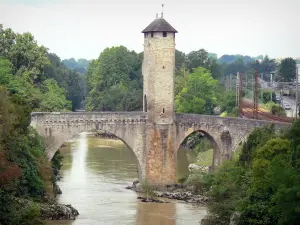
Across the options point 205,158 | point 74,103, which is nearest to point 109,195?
point 205,158

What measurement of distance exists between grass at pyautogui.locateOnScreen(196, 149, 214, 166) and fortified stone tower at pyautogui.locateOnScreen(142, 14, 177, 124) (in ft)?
30.0

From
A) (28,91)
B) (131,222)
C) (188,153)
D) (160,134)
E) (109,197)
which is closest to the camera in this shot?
(131,222)

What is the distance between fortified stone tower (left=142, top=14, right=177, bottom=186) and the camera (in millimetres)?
51906

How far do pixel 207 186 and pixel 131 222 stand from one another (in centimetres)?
808

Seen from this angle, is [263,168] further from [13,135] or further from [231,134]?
[231,134]

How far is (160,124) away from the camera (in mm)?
52688

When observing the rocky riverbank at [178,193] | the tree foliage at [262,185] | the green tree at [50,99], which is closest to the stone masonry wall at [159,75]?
the rocky riverbank at [178,193]

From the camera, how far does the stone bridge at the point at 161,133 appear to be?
169ft

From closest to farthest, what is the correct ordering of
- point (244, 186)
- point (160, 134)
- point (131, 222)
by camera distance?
point (244, 186) < point (131, 222) < point (160, 134)

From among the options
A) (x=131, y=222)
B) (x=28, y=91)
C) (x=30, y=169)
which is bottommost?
(x=131, y=222)

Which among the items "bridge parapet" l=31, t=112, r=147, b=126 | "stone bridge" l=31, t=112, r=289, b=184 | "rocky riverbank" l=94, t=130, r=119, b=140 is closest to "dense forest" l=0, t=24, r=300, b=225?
"bridge parapet" l=31, t=112, r=147, b=126

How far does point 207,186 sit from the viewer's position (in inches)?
1937

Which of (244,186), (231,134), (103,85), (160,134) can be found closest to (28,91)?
(160,134)

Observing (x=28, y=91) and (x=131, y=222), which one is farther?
(x=28, y=91)
